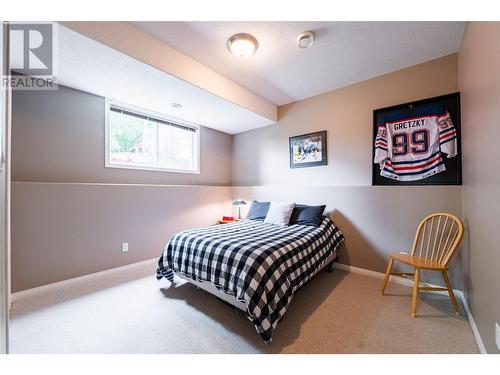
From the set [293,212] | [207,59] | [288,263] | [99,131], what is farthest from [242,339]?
[99,131]

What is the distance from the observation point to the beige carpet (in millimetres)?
1383

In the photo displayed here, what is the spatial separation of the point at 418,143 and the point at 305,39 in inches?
68.4

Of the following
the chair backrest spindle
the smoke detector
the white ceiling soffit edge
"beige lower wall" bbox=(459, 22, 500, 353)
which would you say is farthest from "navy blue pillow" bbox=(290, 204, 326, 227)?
the smoke detector

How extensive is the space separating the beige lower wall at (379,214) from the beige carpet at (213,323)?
17.4 inches

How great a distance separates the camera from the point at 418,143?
229cm

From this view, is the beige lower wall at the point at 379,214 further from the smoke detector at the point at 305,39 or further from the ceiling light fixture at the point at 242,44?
the ceiling light fixture at the point at 242,44

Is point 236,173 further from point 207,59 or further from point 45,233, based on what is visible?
point 45,233

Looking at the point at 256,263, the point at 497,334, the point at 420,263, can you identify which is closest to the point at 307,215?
the point at 420,263

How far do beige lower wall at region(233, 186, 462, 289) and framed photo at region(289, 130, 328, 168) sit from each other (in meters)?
0.43

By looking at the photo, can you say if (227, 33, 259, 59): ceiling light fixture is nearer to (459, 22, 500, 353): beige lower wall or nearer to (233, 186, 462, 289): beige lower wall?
(459, 22, 500, 353): beige lower wall

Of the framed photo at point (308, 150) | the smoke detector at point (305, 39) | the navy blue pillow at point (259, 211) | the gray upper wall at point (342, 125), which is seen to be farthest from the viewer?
the navy blue pillow at point (259, 211)

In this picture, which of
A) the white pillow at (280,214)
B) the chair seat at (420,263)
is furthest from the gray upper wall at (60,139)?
the chair seat at (420,263)

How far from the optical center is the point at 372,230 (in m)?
2.54

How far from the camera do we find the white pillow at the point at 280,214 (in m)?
2.75
